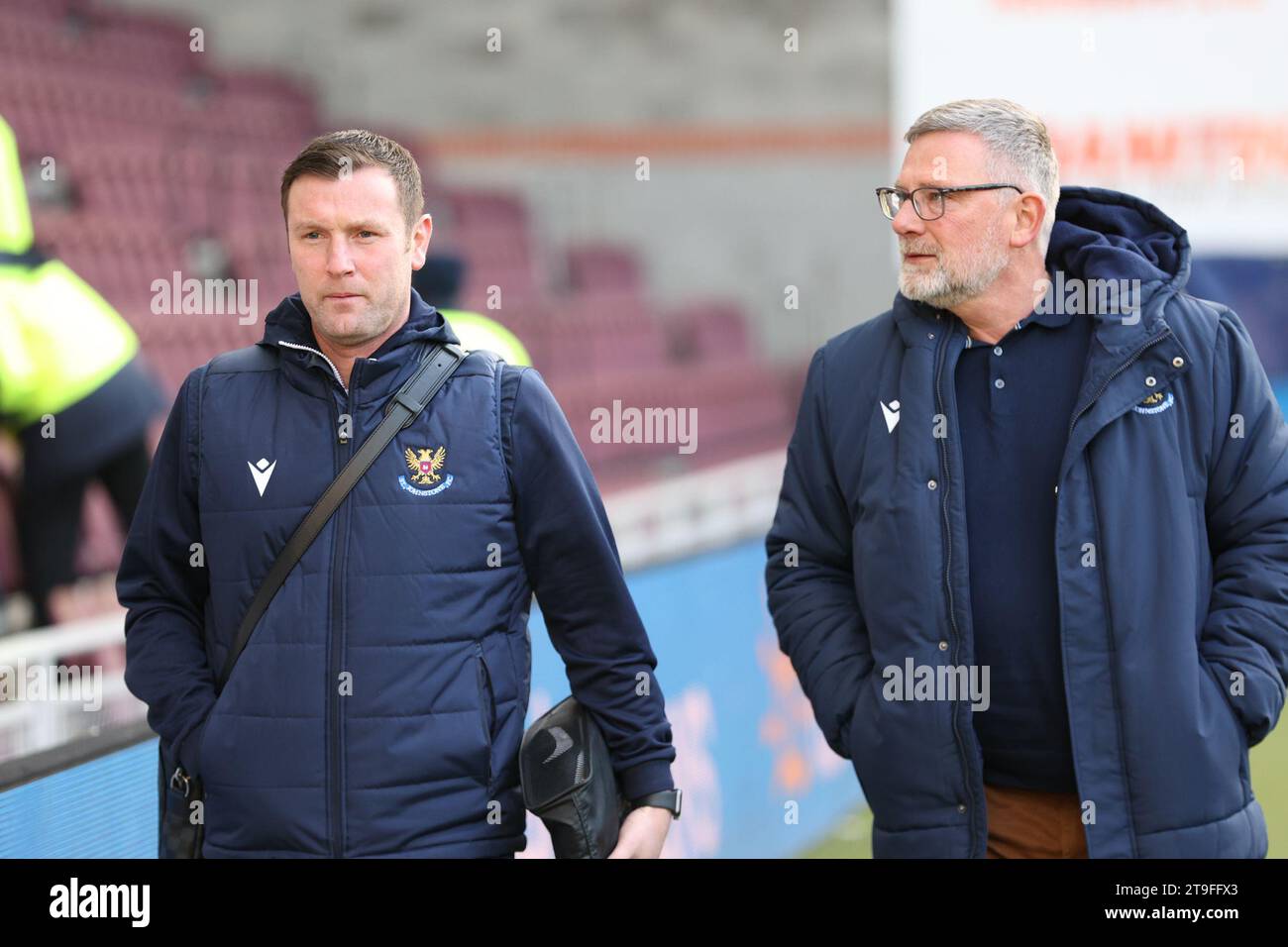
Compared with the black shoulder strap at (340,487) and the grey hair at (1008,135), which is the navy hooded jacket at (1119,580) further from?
the black shoulder strap at (340,487)

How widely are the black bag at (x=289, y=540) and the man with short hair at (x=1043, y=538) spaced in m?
0.48

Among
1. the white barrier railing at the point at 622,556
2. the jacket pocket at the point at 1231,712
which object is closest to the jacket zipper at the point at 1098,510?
the jacket pocket at the point at 1231,712

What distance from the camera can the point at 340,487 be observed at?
55.6 inches

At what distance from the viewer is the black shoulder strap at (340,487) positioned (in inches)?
55.2

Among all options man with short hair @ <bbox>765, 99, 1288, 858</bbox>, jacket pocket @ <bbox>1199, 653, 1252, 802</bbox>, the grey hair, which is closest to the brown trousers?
man with short hair @ <bbox>765, 99, 1288, 858</bbox>

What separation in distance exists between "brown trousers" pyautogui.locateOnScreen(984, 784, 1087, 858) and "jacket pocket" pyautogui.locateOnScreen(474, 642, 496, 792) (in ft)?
1.77

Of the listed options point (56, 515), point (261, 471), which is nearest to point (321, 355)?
point (261, 471)

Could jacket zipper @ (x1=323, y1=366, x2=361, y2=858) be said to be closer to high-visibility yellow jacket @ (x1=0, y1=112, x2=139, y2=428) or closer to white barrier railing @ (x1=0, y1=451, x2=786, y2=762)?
white barrier railing @ (x1=0, y1=451, x2=786, y2=762)

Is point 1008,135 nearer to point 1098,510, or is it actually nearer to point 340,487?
point 1098,510

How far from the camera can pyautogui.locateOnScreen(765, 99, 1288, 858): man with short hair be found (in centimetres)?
147

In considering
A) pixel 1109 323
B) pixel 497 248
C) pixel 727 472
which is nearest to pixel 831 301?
pixel 497 248

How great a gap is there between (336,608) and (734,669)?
2.55 meters

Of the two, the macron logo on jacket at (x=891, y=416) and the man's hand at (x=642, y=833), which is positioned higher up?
the macron logo on jacket at (x=891, y=416)
